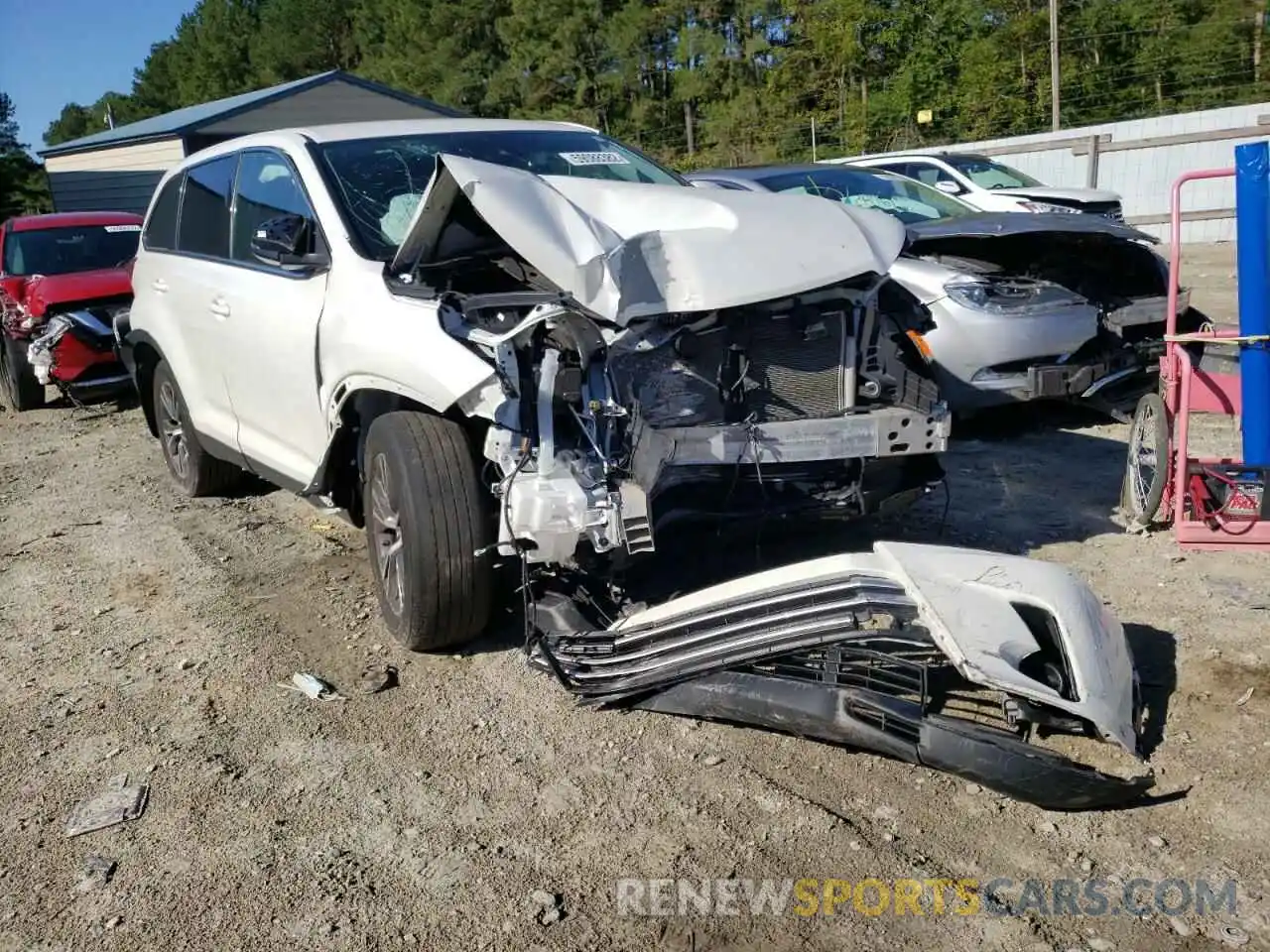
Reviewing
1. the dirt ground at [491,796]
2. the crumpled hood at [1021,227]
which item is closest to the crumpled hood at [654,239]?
the dirt ground at [491,796]

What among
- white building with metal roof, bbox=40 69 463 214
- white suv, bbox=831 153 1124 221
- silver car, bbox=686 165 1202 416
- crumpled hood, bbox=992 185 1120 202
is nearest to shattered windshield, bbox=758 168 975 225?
silver car, bbox=686 165 1202 416

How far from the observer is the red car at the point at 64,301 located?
31.1ft

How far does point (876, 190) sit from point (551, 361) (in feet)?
18.6

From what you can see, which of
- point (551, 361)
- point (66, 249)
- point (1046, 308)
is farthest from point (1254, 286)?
point (66, 249)

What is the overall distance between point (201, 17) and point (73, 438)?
9905cm

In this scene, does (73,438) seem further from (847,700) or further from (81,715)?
(847,700)

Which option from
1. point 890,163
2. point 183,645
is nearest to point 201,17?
point 890,163

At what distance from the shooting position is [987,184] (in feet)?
41.1

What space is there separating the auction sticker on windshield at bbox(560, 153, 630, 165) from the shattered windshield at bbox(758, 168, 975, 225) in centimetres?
305

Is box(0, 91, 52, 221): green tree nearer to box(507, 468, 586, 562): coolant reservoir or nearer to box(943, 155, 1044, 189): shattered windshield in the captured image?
box(943, 155, 1044, 189): shattered windshield

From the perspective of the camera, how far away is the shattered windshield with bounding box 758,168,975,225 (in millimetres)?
8078

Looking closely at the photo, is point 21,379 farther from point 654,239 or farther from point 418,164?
point 654,239

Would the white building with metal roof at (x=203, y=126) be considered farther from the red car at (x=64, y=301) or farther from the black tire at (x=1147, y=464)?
the black tire at (x=1147, y=464)

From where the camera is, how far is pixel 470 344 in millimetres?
3492
